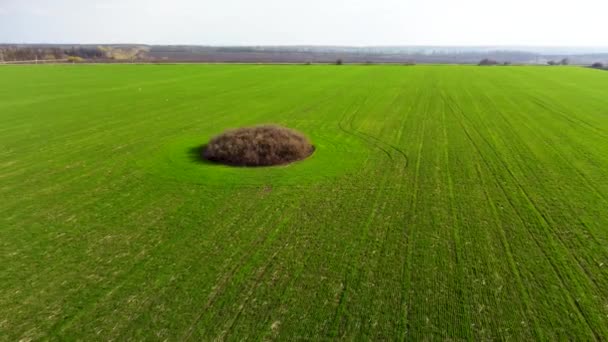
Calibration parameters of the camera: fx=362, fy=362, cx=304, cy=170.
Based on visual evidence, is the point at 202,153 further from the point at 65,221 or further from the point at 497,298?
the point at 497,298

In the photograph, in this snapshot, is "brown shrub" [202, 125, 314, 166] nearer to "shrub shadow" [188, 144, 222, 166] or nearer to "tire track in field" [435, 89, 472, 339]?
"shrub shadow" [188, 144, 222, 166]

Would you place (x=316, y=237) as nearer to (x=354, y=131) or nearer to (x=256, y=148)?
(x=256, y=148)

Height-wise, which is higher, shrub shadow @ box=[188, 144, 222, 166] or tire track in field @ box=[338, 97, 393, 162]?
tire track in field @ box=[338, 97, 393, 162]

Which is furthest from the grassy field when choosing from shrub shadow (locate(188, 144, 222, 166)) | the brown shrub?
the brown shrub

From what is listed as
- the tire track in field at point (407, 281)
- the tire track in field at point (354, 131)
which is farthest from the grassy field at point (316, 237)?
the tire track in field at point (354, 131)

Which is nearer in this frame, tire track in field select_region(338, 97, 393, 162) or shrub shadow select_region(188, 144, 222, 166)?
shrub shadow select_region(188, 144, 222, 166)

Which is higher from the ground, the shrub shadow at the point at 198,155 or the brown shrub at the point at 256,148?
the brown shrub at the point at 256,148

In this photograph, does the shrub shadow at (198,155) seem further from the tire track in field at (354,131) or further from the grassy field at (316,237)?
the tire track in field at (354,131)
